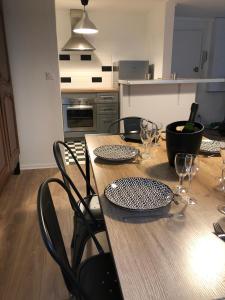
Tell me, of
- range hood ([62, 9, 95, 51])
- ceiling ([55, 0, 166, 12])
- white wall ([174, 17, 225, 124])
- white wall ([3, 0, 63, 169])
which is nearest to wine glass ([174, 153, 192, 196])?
white wall ([3, 0, 63, 169])

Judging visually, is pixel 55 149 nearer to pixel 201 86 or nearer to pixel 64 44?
pixel 64 44

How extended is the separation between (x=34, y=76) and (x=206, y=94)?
11.8 feet

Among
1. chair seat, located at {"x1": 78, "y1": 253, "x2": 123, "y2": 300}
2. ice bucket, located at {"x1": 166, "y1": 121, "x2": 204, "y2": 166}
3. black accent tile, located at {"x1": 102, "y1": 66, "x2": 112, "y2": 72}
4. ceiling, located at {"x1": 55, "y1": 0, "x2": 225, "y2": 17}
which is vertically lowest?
chair seat, located at {"x1": 78, "y1": 253, "x2": 123, "y2": 300}

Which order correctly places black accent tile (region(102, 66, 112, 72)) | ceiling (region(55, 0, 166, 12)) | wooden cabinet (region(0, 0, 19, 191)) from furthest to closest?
black accent tile (region(102, 66, 112, 72))
ceiling (region(55, 0, 166, 12))
wooden cabinet (region(0, 0, 19, 191))

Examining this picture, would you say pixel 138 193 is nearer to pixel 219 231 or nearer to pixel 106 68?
pixel 219 231

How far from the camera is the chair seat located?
2.86 feet

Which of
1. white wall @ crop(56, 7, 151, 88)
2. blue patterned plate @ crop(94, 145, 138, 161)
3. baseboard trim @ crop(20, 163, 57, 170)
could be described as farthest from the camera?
white wall @ crop(56, 7, 151, 88)

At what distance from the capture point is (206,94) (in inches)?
201

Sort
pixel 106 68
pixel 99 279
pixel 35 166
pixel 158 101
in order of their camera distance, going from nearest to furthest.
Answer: pixel 99 279 → pixel 35 166 → pixel 158 101 → pixel 106 68

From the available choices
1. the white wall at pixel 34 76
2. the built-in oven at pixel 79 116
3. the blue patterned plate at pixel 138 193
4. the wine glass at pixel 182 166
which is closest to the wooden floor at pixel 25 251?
the white wall at pixel 34 76

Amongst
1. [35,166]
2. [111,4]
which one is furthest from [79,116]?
[111,4]

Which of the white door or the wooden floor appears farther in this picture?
the white door

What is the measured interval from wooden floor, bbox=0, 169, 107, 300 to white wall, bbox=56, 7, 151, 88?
2701 mm

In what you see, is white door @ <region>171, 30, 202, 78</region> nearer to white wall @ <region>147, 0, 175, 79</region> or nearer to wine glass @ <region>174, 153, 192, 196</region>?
white wall @ <region>147, 0, 175, 79</region>
